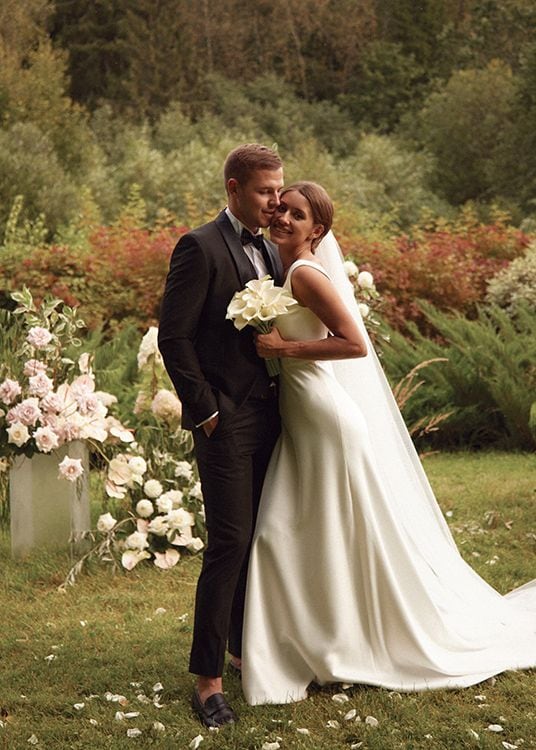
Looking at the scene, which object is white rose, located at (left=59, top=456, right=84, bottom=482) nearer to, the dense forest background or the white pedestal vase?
the white pedestal vase

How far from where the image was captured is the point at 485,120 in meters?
25.3

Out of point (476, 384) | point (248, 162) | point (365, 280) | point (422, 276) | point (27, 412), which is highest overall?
point (248, 162)

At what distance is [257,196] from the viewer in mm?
3553

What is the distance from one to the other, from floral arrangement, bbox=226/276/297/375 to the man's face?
0.65 ft

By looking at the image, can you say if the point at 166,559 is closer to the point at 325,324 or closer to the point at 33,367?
the point at 33,367

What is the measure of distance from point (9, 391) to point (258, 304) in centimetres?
243

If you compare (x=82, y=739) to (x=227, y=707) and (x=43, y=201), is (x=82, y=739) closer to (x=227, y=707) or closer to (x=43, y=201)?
(x=227, y=707)

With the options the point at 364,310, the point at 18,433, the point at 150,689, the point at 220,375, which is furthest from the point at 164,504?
the point at 220,375

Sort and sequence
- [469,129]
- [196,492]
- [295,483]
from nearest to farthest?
[295,483]
[196,492]
[469,129]

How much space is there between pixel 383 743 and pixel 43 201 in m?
15.3

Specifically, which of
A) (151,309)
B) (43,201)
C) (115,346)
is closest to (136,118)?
(43,201)

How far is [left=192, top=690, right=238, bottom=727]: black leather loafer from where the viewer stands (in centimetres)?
357

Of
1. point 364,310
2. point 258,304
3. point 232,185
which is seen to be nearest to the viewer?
point 258,304

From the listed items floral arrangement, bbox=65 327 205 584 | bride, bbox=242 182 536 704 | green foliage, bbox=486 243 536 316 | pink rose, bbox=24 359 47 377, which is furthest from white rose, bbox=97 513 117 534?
green foliage, bbox=486 243 536 316
